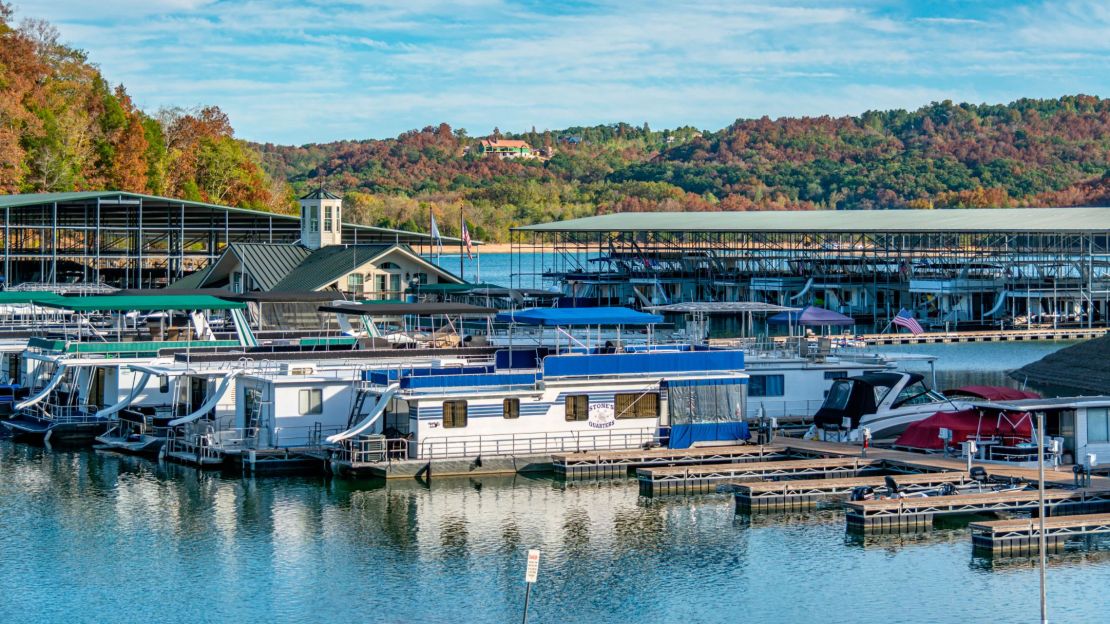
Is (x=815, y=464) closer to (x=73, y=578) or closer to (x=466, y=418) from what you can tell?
(x=466, y=418)

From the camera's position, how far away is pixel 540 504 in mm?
39656

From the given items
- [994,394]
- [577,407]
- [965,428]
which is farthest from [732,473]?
[994,394]

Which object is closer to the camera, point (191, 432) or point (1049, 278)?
point (191, 432)

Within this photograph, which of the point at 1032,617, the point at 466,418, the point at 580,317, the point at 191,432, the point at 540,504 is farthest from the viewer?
the point at 580,317

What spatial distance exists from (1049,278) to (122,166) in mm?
71439

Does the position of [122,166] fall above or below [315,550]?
above

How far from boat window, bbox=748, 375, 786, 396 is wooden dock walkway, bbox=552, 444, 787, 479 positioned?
18.4ft

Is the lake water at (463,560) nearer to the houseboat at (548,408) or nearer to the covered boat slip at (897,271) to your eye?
the houseboat at (548,408)

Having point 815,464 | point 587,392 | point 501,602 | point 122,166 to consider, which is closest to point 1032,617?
point 501,602

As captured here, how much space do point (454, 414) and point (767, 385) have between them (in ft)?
40.6

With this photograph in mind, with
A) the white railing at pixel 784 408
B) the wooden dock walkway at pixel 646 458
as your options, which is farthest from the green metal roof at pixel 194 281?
the wooden dock walkway at pixel 646 458

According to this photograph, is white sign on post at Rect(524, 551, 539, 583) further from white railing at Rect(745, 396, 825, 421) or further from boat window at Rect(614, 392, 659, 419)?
white railing at Rect(745, 396, 825, 421)

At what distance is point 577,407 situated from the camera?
44719mm

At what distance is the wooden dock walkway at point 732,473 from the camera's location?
41.4m
